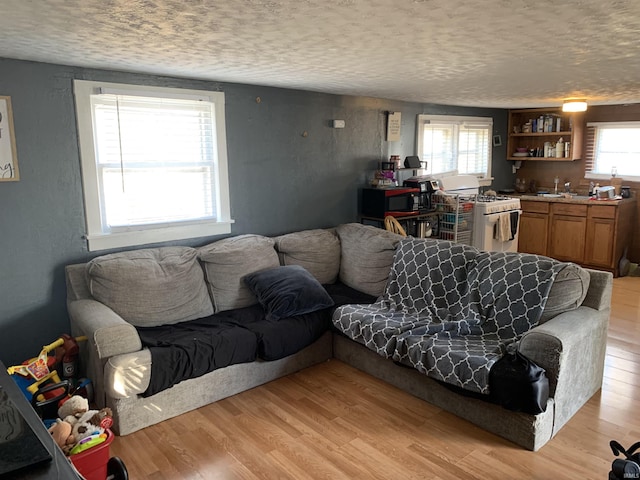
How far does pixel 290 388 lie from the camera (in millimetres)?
3357

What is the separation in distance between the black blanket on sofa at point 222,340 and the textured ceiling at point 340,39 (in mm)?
1737

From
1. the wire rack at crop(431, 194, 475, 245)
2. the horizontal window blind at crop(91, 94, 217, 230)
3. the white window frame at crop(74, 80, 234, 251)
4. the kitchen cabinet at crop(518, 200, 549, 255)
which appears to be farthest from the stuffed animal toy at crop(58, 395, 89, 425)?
the kitchen cabinet at crop(518, 200, 549, 255)

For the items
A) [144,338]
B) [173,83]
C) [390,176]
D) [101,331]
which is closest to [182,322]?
[144,338]

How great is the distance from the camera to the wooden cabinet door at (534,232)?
21.3 feet

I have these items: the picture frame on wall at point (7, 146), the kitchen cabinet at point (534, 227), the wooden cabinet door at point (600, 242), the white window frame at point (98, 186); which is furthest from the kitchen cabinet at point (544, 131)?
the picture frame on wall at point (7, 146)

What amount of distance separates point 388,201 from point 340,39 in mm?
2620

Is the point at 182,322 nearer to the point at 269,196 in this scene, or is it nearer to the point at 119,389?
the point at 119,389

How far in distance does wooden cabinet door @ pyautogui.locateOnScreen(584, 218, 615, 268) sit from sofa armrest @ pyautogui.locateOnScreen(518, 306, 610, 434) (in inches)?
127

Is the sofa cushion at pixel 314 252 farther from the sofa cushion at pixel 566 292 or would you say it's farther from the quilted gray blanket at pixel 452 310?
the sofa cushion at pixel 566 292

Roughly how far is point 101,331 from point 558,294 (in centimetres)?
277

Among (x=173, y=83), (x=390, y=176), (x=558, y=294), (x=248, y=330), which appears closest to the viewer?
(x=558, y=294)

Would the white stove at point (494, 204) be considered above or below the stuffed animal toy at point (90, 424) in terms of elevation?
above

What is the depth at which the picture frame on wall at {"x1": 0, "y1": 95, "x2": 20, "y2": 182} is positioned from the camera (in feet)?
10.0

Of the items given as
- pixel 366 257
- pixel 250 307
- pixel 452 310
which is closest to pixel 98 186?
pixel 250 307
